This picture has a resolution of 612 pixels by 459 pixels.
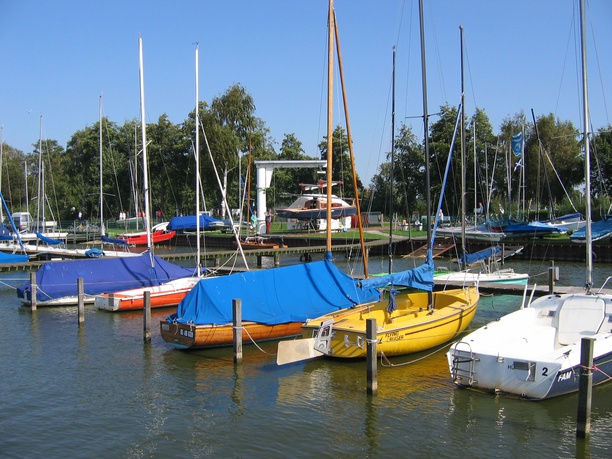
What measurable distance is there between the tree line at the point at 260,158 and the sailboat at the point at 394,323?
133ft

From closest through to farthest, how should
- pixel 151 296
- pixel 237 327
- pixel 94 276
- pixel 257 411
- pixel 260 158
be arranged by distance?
pixel 257 411 → pixel 237 327 → pixel 151 296 → pixel 94 276 → pixel 260 158

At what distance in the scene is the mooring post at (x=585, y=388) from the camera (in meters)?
12.1

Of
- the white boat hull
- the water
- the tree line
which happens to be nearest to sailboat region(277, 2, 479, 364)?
the water

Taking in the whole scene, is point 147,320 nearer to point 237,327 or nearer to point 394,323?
point 237,327

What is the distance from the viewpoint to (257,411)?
1439cm

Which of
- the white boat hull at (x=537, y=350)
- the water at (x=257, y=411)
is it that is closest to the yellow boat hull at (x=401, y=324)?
the water at (x=257, y=411)

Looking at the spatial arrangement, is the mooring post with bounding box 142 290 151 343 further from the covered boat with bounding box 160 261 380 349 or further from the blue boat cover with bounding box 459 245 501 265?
the blue boat cover with bounding box 459 245 501 265

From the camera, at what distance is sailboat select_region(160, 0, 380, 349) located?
19031 millimetres

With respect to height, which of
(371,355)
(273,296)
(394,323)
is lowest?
(371,355)

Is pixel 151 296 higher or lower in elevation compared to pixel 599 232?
lower

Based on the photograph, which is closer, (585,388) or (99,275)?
(585,388)

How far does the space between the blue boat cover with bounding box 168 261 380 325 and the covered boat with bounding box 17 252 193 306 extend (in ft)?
31.3

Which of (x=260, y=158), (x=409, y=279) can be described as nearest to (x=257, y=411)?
(x=409, y=279)

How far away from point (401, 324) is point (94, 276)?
1607 centimetres
